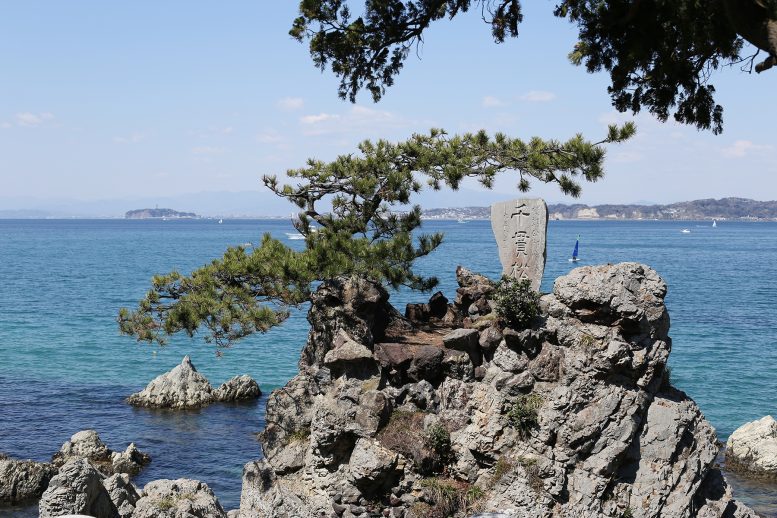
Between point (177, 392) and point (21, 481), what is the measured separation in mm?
11871

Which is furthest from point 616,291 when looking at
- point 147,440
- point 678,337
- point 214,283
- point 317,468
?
point 678,337

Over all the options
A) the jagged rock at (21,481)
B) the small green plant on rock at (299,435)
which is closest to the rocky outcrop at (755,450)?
the small green plant on rock at (299,435)

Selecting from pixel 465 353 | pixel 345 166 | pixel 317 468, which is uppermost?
pixel 345 166

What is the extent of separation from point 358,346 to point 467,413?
3.06m

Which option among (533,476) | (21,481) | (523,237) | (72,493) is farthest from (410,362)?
(21,481)

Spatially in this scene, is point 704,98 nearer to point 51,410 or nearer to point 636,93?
point 636,93

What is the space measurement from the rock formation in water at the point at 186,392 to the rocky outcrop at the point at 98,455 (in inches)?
288

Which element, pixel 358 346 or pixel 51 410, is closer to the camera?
pixel 358 346

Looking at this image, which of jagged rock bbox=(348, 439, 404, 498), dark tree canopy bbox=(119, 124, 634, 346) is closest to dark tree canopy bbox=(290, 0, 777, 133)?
dark tree canopy bbox=(119, 124, 634, 346)

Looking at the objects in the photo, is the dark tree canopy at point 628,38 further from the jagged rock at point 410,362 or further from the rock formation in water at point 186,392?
the rock formation in water at point 186,392

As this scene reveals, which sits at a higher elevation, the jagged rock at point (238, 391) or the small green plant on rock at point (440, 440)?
the small green plant on rock at point (440, 440)

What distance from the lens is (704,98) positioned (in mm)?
16828

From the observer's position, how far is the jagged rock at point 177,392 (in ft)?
120

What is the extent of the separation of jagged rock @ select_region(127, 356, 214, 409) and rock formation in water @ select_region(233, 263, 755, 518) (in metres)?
17.6
